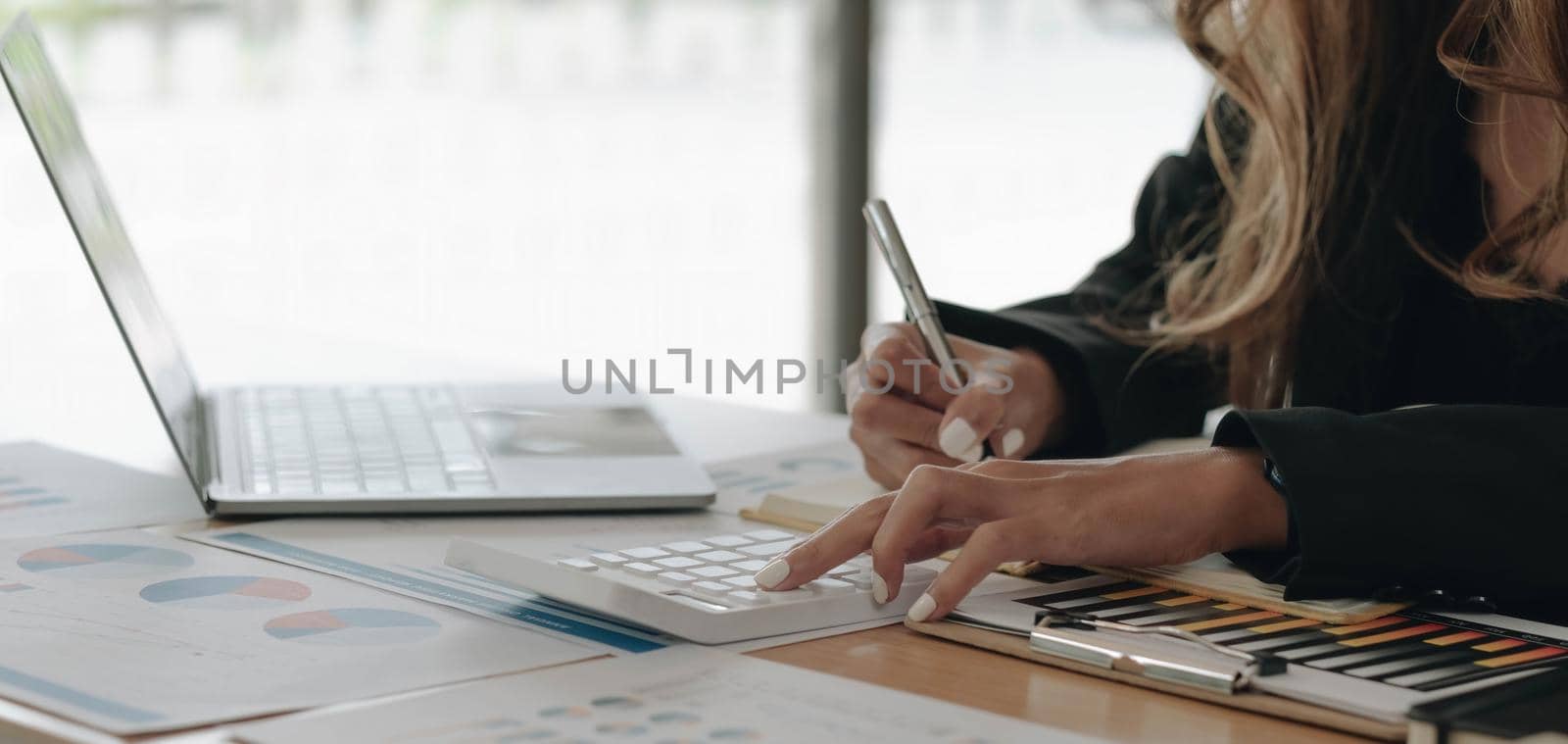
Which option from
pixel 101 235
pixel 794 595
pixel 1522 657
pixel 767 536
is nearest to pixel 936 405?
pixel 767 536

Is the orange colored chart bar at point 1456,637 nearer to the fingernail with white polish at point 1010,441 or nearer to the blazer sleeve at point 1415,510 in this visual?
the blazer sleeve at point 1415,510

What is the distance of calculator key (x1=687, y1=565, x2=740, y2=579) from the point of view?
2.55ft

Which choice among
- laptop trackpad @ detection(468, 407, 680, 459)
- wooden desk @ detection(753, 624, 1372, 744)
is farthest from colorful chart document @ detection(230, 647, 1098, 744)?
laptop trackpad @ detection(468, 407, 680, 459)

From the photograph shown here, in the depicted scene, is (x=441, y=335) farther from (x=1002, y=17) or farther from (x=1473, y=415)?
(x=1473, y=415)

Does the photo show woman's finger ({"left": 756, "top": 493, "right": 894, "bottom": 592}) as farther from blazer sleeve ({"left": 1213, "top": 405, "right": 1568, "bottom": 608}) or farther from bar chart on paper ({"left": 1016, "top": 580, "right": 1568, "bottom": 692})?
blazer sleeve ({"left": 1213, "top": 405, "right": 1568, "bottom": 608})

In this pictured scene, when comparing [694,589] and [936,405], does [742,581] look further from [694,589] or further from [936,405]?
[936,405]

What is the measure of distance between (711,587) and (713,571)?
33 mm

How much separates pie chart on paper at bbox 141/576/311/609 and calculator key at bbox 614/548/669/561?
0.16 m

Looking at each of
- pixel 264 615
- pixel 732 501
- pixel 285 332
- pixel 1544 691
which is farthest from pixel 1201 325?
pixel 285 332

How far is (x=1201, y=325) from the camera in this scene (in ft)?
4.11

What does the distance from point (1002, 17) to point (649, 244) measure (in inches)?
34.9

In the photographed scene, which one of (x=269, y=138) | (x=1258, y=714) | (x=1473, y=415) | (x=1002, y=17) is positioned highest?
(x=1002, y=17)

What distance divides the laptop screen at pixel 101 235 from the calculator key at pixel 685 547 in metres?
0.33

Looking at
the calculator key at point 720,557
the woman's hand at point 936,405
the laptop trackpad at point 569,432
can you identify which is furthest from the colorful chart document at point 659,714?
the laptop trackpad at point 569,432
